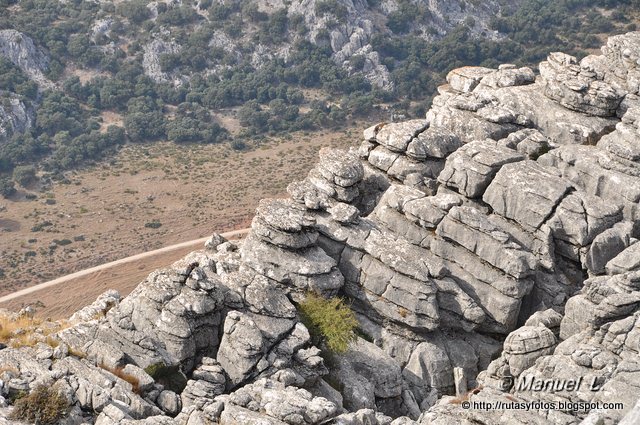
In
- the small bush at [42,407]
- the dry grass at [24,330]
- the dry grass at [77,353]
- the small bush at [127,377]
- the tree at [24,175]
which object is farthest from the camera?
the tree at [24,175]

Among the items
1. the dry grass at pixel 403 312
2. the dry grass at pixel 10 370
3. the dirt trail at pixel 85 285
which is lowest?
the dirt trail at pixel 85 285

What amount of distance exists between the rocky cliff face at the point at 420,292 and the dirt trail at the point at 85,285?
2759 cm

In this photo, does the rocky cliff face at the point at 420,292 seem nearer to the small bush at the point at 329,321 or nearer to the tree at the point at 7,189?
the small bush at the point at 329,321

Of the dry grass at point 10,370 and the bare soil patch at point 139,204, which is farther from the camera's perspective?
the bare soil patch at point 139,204

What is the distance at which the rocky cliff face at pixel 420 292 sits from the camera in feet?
116

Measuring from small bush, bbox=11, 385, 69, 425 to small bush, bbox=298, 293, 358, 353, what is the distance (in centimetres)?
1400

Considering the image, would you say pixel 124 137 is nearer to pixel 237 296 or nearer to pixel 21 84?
pixel 21 84

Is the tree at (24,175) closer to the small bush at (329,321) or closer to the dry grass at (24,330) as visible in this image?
the dry grass at (24,330)

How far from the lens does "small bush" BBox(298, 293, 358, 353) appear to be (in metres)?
43.3

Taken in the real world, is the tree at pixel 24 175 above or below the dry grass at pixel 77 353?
below

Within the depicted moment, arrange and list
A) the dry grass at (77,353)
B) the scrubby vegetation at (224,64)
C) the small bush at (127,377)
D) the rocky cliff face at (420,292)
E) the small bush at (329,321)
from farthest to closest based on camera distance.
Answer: the scrubby vegetation at (224,64), the small bush at (329,321), the dry grass at (77,353), the small bush at (127,377), the rocky cliff face at (420,292)

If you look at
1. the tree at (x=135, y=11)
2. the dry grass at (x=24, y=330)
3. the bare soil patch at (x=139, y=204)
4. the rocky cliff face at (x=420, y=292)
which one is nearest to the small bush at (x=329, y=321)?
the rocky cliff face at (x=420, y=292)

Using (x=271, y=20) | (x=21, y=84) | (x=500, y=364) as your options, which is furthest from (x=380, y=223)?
(x=271, y=20)

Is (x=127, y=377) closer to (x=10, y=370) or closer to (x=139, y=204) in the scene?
(x=10, y=370)
